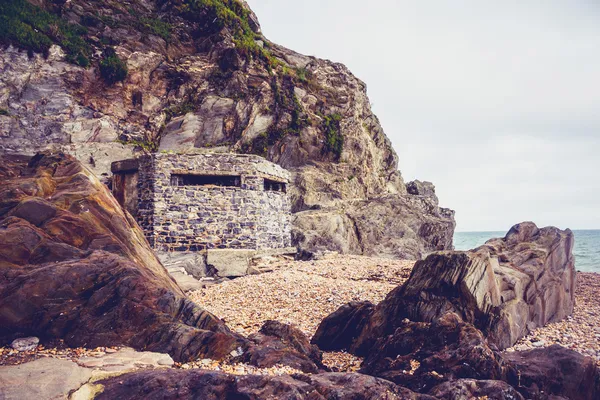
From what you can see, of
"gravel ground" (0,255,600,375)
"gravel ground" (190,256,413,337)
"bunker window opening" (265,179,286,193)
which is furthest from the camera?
"bunker window opening" (265,179,286,193)

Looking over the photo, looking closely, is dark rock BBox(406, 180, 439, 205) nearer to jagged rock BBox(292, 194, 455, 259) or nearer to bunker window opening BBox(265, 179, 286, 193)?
jagged rock BBox(292, 194, 455, 259)

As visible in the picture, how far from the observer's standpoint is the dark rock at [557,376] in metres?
5.11

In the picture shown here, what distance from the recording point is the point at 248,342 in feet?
17.6

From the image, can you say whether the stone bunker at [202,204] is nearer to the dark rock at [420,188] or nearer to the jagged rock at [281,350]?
the jagged rock at [281,350]

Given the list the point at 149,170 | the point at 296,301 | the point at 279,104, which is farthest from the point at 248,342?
the point at 279,104

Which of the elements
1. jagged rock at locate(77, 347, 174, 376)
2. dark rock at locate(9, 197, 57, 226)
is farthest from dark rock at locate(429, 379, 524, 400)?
dark rock at locate(9, 197, 57, 226)

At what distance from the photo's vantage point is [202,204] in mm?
15852

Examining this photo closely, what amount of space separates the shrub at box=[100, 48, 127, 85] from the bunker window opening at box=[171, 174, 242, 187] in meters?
13.1

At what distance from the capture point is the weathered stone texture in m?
15.4

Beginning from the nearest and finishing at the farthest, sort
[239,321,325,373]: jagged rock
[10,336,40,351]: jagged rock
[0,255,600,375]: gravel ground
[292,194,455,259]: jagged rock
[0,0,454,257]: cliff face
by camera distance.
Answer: [10,336,40,351]: jagged rock → [0,255,600,375]: gravel ground → [239,321,325,373]: jagged rock → [292,194,455,259]: jagged rock → [0,0,454,257]: cliff face

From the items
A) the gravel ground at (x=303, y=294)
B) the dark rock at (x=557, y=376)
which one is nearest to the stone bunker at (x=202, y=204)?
the gravel ground at (x=303, y=294)

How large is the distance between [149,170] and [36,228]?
9.56 m

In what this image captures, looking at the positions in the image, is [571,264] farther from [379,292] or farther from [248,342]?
[248,342]

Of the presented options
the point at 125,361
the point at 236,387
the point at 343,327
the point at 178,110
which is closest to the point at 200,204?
the point at 343,327
